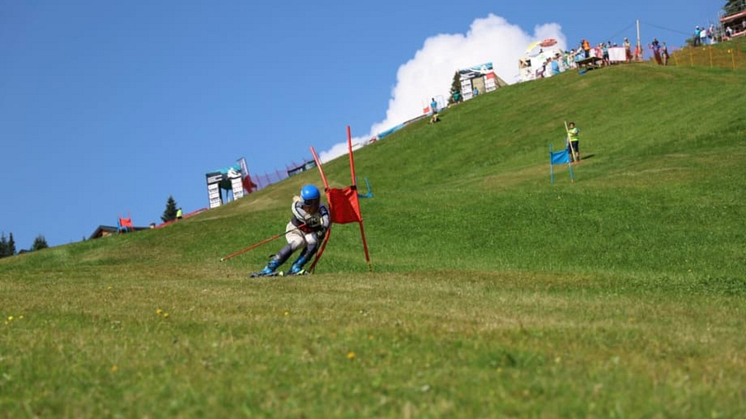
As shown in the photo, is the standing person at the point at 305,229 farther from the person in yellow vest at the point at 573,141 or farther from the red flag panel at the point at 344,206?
the person in yellow vest at the point at 573,141

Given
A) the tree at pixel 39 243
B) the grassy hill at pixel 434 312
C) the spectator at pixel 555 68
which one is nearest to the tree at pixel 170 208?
the tree at pixel 39 243

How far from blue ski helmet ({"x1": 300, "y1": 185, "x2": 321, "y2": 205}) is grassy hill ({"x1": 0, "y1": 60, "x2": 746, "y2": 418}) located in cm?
195

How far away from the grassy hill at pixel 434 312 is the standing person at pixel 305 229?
1.01m

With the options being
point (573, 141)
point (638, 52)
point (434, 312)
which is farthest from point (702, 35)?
point (434, 312)

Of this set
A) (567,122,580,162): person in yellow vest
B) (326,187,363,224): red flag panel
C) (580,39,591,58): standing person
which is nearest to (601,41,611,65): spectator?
(580,39,591,58): standing person

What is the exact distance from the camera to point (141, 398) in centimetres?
736

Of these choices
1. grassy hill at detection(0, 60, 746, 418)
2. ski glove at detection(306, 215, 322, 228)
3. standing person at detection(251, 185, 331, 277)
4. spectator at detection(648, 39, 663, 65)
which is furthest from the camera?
spectator at detection(648, 39, 663, 65)

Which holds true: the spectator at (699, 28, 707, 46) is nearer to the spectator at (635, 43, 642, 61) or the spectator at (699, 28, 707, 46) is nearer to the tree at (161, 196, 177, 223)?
the spectator at (635, 43, 642, 61)

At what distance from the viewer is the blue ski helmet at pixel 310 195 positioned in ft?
66.3

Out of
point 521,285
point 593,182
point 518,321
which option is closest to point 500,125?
point 593,182

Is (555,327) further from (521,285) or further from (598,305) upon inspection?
(521,285)

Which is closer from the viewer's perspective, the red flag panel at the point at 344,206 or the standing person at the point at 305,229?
the standing person at the point at 305,229

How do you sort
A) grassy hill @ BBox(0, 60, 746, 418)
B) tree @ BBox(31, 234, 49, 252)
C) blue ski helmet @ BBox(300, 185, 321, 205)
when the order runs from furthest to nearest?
1. tree @ BBox(31, 234, 49, 252)
2. blue ski helmet @ BBox(300, 185, 321, 205)
3. grassy hill @ BBox(0, 60, 746, 418)

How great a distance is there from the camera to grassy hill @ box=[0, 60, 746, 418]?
7.26 metres
